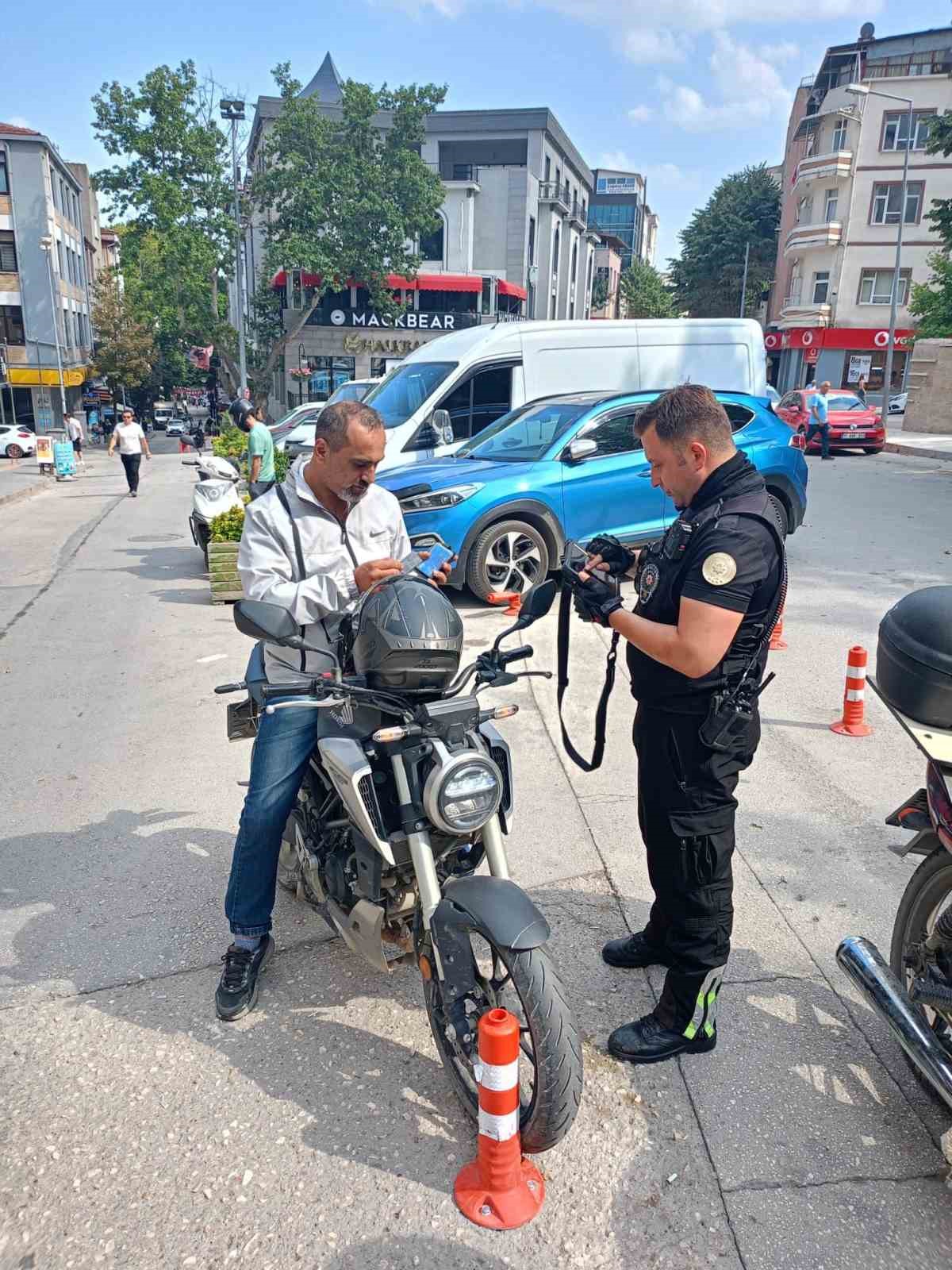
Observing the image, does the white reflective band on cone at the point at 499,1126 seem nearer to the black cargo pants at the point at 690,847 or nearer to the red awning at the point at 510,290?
the black cargo pants at the point at 690,847

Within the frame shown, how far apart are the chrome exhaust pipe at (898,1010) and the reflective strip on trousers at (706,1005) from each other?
36 cm

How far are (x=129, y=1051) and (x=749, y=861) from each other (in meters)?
Result: 2.53

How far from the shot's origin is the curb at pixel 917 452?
2288 centimetres

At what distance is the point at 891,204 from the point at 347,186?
89.2ft

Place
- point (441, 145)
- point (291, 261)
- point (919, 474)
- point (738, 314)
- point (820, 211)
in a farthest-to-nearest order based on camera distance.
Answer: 1. point (738, 314)
2. point (441, 145)
3. point (820, 211)
4. point (291, 261)
5. point (919, 474)

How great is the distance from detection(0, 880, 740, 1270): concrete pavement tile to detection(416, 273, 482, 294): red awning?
42736 millimetres

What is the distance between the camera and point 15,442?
34438mm

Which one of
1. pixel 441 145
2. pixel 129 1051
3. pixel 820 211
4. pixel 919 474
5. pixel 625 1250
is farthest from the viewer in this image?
pixel 441 145

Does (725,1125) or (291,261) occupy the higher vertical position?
(291,261)

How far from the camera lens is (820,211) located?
4619 cm

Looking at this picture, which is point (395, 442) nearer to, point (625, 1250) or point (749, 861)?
point (749, 861)

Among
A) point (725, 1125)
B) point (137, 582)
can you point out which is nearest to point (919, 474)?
point (137, 582)

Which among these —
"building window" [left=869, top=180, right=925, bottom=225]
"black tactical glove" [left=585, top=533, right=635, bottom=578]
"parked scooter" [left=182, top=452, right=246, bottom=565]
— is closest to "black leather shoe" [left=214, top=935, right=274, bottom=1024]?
"black tactical glove" [left=585, top=533, right=635, bottom=578]

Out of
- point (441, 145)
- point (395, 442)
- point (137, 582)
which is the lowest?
point (137, 582)
